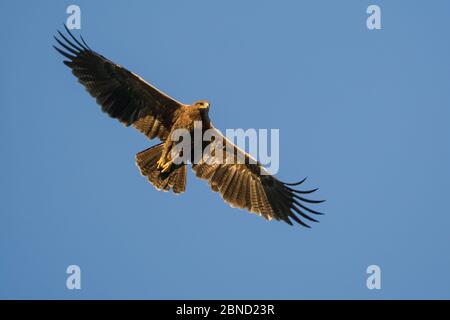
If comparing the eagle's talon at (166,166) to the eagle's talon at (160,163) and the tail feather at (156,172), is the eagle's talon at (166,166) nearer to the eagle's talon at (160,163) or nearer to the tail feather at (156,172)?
the eagle's talon at (160,163)

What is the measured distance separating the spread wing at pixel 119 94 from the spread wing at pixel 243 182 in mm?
1063

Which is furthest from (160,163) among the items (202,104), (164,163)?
(202,104)

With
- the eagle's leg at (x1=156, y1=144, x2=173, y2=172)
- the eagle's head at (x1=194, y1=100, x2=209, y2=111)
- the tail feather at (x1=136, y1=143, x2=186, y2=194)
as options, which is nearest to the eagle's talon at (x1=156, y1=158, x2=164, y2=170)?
the eagle's leg at (x1=156, y1=144, x2=173, y2=172)

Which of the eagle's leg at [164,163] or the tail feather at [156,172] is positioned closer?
the eagle's leg at [164,163]

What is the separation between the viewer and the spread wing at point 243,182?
14312 mm

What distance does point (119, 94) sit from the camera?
14.1 metres

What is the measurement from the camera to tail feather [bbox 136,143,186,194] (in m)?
14.0

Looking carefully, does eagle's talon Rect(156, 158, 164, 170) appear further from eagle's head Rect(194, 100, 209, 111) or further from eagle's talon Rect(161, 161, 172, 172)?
eagle's head Rect(194, 100, 209, 111)

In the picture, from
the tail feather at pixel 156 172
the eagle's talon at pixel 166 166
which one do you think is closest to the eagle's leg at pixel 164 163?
the eagle's talon at pixel 166 166

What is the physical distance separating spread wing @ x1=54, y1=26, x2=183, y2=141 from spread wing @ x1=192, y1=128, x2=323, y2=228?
1.06 m

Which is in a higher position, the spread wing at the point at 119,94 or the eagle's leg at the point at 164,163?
the spread wing at the point at 119,94

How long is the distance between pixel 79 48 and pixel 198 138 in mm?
2779
